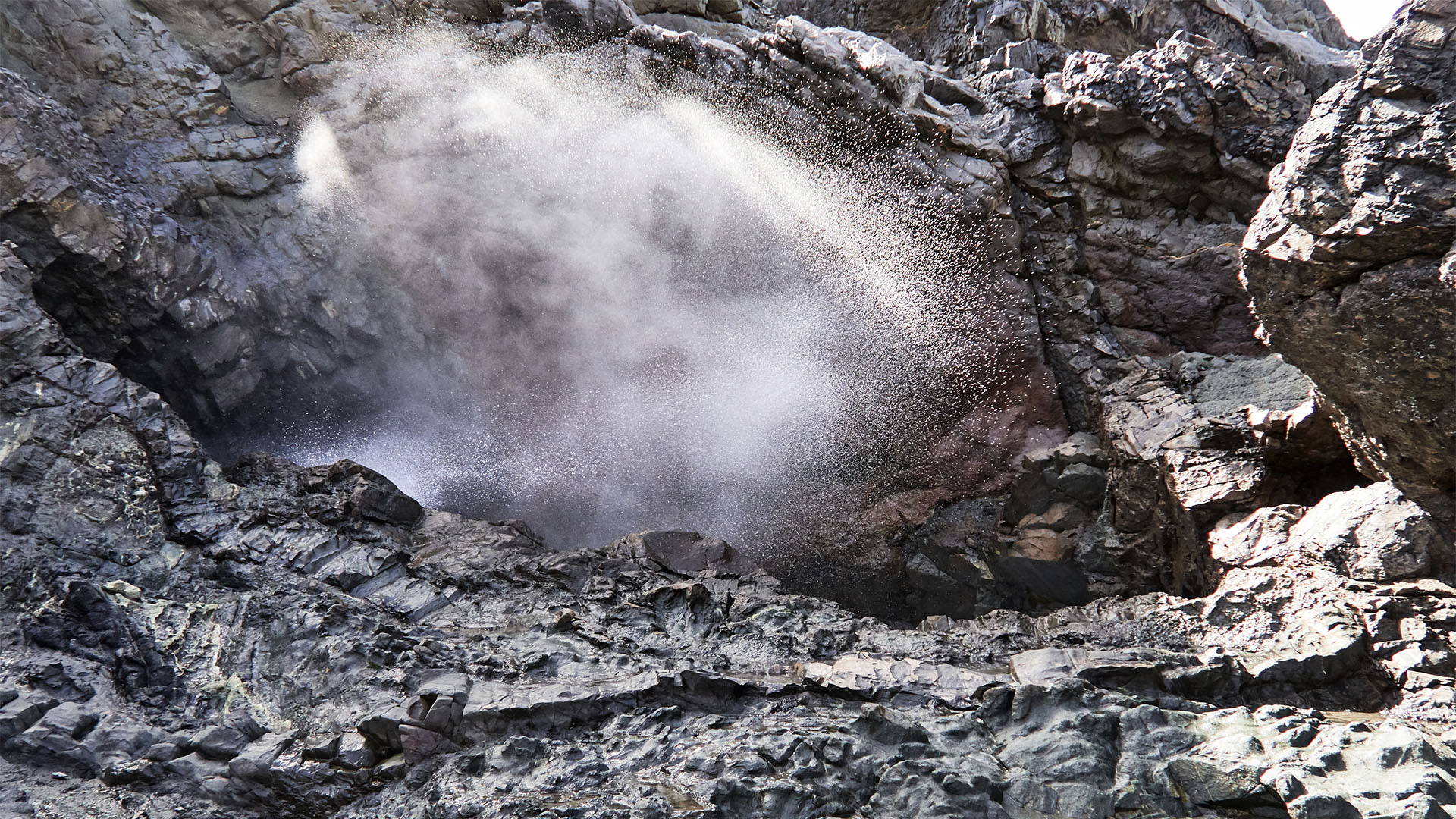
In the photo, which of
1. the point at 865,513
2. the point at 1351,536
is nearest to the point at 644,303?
the point at 865,513

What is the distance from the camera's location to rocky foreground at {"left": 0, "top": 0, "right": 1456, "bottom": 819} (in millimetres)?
4676

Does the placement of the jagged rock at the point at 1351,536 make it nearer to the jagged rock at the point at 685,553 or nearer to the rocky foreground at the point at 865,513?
the rocky foreground at the point at 865,513

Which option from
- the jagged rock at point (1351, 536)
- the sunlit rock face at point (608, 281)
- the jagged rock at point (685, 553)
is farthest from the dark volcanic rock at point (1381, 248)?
the jagged rock at point (685, 553)

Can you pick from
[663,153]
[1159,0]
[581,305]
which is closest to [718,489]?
[581,305]

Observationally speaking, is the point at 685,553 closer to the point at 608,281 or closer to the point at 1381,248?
the point at 608,281

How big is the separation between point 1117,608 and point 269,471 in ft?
22.1

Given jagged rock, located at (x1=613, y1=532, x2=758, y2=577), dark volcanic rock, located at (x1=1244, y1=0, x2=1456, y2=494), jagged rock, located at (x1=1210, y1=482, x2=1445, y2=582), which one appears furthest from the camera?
jagged rock, located at (x1=613, y1=532, x2=758, y2=577)

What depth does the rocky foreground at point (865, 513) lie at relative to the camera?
4.68 metres

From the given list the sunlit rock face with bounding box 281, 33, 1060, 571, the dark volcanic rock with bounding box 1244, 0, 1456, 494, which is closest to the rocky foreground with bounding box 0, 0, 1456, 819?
the dark volcanic rock with bounding box 1244, 0, 1456, 494

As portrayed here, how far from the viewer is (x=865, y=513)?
9.39m

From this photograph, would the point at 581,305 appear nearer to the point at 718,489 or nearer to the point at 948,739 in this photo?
the point at 718,489

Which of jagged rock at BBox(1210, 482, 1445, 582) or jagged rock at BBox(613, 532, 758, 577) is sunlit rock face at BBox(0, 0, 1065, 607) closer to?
jagged rock at BBox(613, 532, 758, 577)

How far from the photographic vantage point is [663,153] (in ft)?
31.2

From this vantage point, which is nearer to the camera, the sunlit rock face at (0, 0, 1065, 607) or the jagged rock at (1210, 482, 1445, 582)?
the jagged rock at (1210, 482, 1445, 582)
